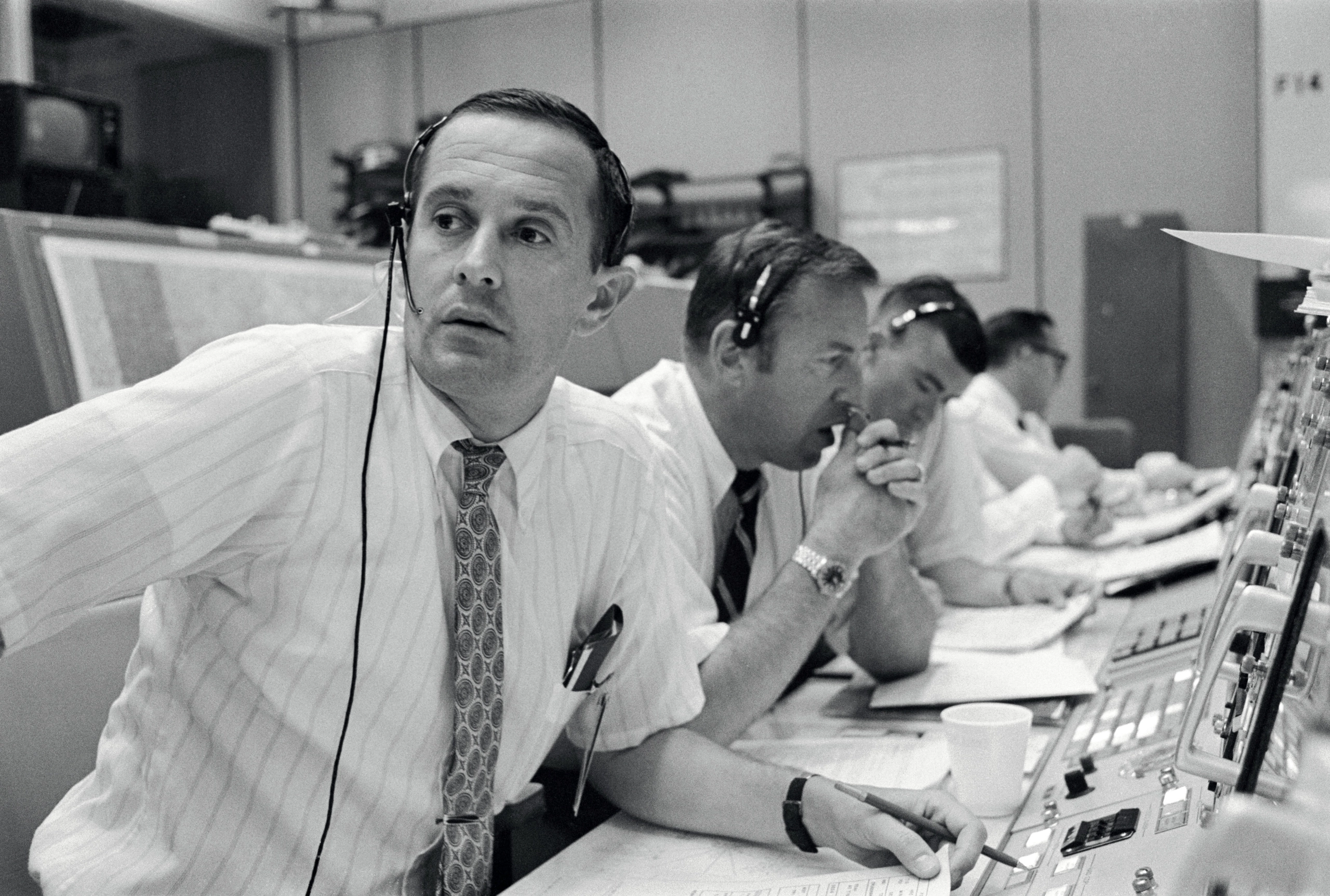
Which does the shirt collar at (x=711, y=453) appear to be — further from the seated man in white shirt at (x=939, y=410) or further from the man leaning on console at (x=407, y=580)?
the seated man in white shirt at (x=939, y=410)

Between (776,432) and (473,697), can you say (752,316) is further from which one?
(473,697)

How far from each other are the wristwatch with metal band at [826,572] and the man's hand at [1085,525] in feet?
5.14

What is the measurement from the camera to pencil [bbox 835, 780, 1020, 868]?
974 millimetres

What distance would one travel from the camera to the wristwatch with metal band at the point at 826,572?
143cm

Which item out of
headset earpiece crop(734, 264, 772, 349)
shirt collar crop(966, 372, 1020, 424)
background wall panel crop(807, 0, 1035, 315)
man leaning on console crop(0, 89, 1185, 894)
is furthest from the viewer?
background wall panel crop(807, 0, 1035, 315)

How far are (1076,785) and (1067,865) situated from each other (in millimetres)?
176

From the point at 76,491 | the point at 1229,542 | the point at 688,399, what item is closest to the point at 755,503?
the point at 688,399

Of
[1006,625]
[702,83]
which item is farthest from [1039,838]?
[702,83]

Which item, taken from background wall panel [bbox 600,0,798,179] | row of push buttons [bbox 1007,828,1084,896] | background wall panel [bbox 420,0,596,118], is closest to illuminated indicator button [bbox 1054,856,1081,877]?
row of push buttons [bbox 1007,828,1084,896]

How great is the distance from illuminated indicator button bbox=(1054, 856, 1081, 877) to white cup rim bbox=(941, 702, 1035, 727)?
0.60ft

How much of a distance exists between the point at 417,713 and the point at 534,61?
598cm

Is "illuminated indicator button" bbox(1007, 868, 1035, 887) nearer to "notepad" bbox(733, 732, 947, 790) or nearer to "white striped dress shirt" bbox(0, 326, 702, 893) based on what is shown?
"notepad" bbox(733, 732, 947, 790)

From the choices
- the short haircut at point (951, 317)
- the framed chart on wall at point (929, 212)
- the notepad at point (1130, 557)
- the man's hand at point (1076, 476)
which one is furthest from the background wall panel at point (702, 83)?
the short haircut at point (951, 317)

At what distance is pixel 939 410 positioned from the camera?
2.34 metres
